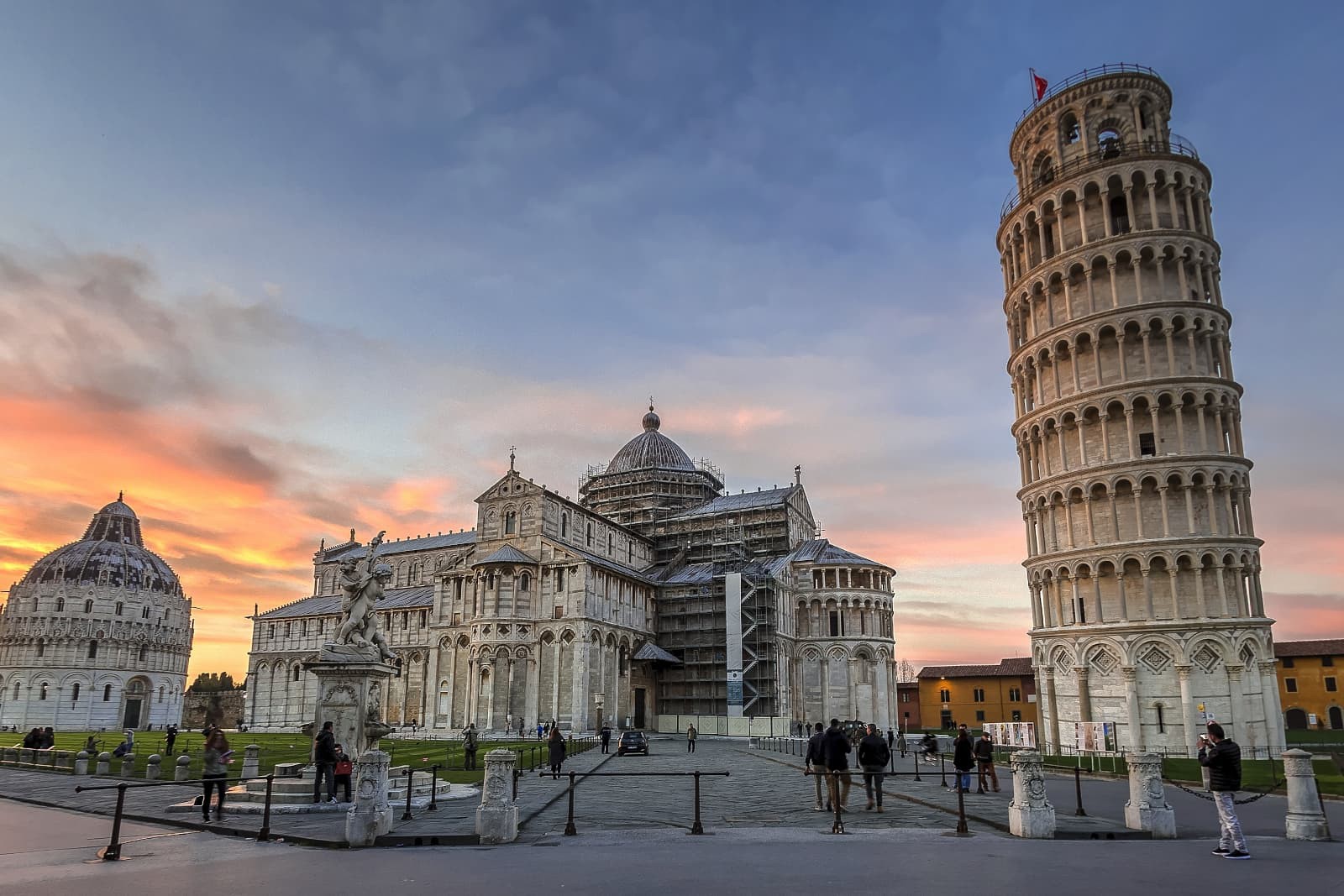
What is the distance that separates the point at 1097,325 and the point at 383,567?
3522cm

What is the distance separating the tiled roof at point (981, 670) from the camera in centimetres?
9262

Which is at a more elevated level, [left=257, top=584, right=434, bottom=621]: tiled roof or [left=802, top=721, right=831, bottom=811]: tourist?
[left=257, top=584, right=434, bottom=621]: tiled roof

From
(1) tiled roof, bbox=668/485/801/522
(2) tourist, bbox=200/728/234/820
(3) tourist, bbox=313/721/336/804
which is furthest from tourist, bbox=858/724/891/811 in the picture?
(1) tiled roof, bbox=668/485/801/522

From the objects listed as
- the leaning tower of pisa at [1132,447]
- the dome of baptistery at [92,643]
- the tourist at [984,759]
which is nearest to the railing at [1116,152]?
the leaning tower of pisa at [1132,447]

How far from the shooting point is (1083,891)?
9.95m

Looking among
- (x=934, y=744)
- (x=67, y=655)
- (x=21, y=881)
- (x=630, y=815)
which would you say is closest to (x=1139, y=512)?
(x=934, y=744)

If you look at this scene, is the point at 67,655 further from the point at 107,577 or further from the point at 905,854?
the point at 905,854

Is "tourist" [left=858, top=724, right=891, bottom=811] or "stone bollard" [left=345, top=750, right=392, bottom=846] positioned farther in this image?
"tourist" [left=858, top=724, right=891, bottom=811]

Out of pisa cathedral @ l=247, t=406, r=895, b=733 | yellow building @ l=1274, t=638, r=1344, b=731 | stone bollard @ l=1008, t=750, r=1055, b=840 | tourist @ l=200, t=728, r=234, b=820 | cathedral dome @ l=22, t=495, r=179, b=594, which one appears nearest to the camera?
stone bollard @ l=1008, t=750, r=1055, b=840

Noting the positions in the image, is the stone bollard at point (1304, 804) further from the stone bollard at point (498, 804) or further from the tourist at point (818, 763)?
the stone bollard at point (498, 804)

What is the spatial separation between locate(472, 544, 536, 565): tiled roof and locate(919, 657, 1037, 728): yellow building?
5662 cm

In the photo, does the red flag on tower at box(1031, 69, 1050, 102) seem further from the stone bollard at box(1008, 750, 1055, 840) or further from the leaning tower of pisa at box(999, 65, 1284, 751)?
the stone bollard at box(1008, 750, 1055, 840)

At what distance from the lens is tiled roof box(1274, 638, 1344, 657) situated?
258 ft

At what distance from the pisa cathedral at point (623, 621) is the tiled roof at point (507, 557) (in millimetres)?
160
